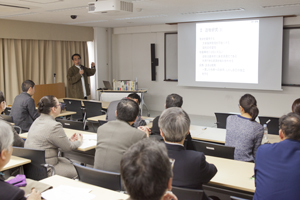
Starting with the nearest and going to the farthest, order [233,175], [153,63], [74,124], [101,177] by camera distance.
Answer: [101,177] < [233,175] < [74,124] < [153,63]


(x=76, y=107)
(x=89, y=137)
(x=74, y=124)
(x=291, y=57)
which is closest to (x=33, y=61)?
(x=76, y=107)

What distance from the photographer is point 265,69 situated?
747 cm

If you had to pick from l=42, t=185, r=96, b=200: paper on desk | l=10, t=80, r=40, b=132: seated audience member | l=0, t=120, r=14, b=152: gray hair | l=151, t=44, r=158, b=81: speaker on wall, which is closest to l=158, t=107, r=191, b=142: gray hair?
l=42, t=185, r=96, b=200: paper on desk

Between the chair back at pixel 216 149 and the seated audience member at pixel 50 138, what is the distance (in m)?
1.37

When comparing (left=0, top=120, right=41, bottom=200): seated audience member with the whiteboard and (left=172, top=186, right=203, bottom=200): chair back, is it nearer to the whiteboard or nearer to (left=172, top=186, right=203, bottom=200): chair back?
(left=172, top=186, right=203, bottom=200): chair back

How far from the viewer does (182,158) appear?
2078mm

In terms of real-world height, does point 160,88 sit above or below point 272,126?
above

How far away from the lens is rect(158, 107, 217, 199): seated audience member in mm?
2055

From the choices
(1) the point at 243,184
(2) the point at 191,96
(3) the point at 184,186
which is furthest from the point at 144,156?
(2) the point at 191,96

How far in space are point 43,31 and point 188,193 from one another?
7.25 metres

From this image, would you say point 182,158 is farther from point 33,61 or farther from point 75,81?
point 33,61

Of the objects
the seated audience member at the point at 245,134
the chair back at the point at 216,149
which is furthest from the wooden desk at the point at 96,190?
the seated audience member at the point at 245,134

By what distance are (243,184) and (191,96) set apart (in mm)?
6570

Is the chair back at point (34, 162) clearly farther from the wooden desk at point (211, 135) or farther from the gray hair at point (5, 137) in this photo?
the wooden desk at point (211, 135)
